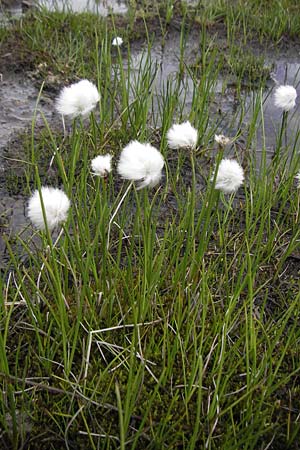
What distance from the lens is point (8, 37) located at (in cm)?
352

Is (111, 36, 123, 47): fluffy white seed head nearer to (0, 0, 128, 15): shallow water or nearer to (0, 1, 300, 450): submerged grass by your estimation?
(0, 1, 300, 450): submerged grass

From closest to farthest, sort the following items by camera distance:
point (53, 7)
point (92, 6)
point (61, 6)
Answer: point (53, 7) < point (61, 6) < point (92, 6)

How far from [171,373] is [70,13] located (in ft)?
10.3

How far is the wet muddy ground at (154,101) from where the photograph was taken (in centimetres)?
226

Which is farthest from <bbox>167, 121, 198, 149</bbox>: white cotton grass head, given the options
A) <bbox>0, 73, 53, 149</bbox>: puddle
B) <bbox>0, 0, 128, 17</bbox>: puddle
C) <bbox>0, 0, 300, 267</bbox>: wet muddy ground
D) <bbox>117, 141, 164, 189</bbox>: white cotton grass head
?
<bbox>0, 0, 128, 17</bbox>: puddle

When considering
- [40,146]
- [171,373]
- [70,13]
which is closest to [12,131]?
[40,146]

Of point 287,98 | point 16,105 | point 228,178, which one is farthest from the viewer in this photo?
point 16,105

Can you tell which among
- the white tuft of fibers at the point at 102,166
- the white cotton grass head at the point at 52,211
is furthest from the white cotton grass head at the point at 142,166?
the white cotton grass head at the point at 52,211

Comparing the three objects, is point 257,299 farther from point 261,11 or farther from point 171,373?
point 261,11

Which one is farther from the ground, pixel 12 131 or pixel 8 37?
pixel 8 37

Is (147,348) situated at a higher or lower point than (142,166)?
lower

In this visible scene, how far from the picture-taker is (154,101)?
10.1 ft

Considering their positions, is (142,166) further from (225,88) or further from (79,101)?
(225,88)

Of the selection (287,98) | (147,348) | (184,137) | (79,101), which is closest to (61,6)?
Result: (287,98)
